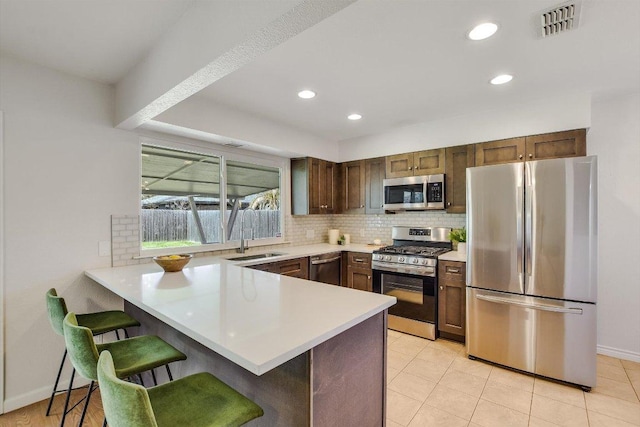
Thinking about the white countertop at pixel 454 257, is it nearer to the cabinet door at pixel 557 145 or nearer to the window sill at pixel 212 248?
the cabinet door at pixel 557 145

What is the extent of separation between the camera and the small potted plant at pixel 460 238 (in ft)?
11.7

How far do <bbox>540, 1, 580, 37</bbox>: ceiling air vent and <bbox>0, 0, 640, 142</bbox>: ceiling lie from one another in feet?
0.16

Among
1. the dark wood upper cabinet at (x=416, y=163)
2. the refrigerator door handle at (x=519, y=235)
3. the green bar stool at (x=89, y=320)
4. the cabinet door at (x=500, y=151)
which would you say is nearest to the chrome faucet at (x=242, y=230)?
the green bar stool at (x=89, y=320)

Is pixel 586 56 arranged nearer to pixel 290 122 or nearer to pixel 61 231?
pixel 290 122

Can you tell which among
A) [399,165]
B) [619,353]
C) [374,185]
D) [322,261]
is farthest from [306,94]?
[619,353]

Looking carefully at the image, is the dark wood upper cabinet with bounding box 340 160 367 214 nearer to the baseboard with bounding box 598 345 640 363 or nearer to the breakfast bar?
the breakfast bar

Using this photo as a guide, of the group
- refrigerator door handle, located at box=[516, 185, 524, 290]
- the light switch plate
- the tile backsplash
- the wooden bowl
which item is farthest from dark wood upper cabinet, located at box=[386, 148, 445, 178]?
the light switch plate

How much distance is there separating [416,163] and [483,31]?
2.05m

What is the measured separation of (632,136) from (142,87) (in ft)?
14.2

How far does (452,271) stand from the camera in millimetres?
3230

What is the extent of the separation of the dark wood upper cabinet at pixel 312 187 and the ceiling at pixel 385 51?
Result: 1.20m

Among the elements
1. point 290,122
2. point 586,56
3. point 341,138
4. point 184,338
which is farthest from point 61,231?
point 586,56

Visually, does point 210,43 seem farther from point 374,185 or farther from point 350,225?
point 350,225

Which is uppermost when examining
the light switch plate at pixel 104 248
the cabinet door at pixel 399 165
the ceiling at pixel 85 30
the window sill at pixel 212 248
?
the ceiling at pixel 85 30
